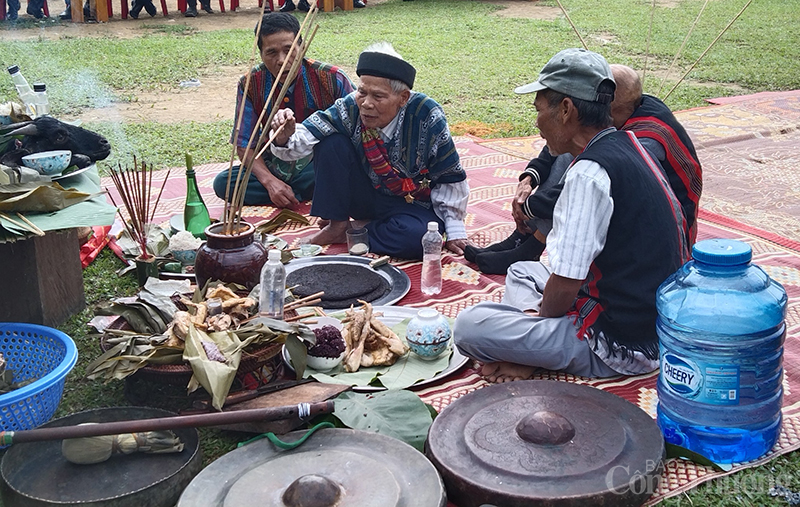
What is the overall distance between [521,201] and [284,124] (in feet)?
3.95

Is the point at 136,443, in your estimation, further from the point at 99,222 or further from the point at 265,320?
the point at 99,222

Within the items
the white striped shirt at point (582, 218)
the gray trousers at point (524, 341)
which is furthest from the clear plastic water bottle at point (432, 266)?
the white striped shirt at point (582, 218)

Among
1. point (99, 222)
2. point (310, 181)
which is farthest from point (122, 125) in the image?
point (99, 222)

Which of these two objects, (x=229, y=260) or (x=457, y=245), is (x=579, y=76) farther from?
(x=457, y=245)

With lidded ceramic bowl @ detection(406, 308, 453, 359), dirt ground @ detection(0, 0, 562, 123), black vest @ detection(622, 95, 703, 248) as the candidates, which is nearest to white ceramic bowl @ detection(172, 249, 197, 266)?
lidded ceramic bowl @ detection(406, 308, 453, 359)

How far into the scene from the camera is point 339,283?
3652mm

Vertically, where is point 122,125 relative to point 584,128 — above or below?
below

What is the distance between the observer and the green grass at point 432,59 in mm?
6332

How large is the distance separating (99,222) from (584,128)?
183cm

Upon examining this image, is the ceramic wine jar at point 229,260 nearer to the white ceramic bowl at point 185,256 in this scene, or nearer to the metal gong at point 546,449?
the white ceramic bowl at point 185,256

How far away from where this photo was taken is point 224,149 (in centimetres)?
643

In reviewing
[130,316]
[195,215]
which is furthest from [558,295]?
[195,215]

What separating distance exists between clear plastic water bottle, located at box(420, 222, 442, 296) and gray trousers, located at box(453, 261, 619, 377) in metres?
0.78

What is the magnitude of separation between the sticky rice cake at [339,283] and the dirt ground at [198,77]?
4332 mm
